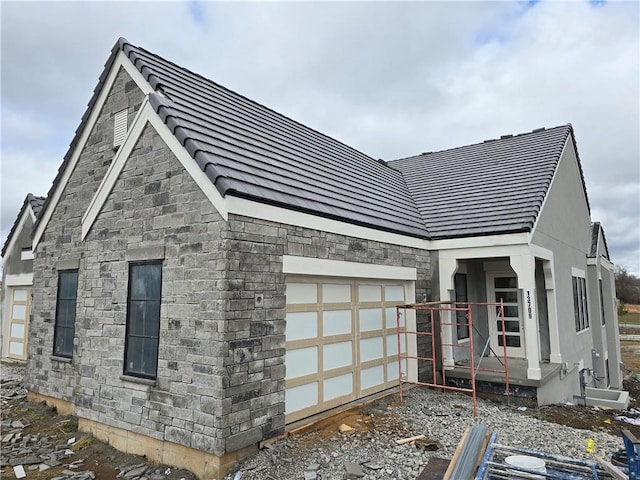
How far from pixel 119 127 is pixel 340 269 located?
488cm

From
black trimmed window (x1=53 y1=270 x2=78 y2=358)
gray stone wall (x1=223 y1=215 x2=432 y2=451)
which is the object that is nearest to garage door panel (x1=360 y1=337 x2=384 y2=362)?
gray stone wall (x1=223 y1=215 x2=432 y2=451)

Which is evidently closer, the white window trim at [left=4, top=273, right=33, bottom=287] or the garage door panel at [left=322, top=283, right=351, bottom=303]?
the garage door panel at [left=322, top=283, right=351, bottom=303]

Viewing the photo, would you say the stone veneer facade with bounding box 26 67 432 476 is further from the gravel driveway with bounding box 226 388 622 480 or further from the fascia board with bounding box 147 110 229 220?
the gravel driveway with bounding box 226 388 622 480

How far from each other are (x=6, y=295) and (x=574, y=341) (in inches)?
707

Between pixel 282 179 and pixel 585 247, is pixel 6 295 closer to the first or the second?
pixel 282 179

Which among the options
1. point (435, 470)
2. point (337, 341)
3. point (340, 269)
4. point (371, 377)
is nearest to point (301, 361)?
point (337, 341)

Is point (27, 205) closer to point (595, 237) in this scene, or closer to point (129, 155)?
point (129, 155)

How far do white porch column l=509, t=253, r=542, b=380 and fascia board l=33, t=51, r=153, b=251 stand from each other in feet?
26.4

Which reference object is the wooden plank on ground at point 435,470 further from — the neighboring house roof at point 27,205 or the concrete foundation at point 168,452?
the neighboring house roof at point 27,205

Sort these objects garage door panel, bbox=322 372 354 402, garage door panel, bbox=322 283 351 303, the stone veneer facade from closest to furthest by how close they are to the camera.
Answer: the stone veneer facade
garage door panel, bbox=322 372 354 402
garage door panel, bbox=322 283 351 303

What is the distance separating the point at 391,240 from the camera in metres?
8.89

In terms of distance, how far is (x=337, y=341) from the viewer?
7.32 metres

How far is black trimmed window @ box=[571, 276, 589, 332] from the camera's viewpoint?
42.8 ft

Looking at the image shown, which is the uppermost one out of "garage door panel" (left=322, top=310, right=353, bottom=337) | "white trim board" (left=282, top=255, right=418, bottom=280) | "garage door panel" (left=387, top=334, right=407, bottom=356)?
"white trim board" (left=282, top=255, right=418, bottom=280)
